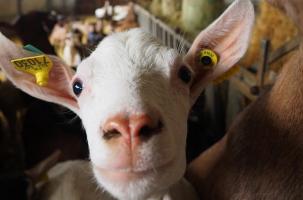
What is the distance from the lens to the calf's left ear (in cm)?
99

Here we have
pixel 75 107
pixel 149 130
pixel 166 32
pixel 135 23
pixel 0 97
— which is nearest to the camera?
pixel 149 130

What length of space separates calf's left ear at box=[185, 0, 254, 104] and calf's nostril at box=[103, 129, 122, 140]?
0.34 metres

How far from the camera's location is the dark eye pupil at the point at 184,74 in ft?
3.23

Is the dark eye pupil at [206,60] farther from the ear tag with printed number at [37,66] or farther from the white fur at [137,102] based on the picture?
the ear tag with printed number at [37,66]

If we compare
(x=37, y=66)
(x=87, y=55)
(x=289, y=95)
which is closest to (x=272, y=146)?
(x=289, y=95)

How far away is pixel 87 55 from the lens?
5.08 feet

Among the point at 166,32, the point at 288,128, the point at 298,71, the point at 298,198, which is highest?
the point at 298,71

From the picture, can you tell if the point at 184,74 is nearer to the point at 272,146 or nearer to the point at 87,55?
the point at 272,146

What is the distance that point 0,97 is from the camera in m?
2.06

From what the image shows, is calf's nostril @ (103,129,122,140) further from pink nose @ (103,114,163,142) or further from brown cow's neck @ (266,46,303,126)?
brown cow's neck @ (266,46,303,126)

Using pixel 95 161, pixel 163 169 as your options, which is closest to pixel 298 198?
pixel 163 169

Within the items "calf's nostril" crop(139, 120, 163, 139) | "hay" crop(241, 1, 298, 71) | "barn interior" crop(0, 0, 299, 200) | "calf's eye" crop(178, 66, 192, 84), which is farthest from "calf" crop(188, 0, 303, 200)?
"hay" crop(241, 1, 298, 71)

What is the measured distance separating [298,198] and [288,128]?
169mm

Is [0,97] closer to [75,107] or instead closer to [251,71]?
[75,107]
